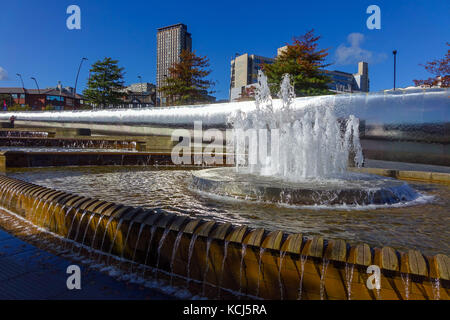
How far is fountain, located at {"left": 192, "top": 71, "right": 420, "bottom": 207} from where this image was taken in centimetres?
547

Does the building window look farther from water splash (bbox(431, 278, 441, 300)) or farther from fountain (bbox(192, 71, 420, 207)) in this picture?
water splash (bbox(431, 278, 441, 300))

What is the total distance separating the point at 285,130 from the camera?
29.6 ft

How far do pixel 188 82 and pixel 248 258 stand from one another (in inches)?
1311

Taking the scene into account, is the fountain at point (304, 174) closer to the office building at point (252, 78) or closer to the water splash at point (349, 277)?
the water splash at point (349, 277)

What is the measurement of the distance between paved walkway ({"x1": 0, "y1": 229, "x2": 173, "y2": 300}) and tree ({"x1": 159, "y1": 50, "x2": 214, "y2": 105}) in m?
30.8

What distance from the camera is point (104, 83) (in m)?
43.7

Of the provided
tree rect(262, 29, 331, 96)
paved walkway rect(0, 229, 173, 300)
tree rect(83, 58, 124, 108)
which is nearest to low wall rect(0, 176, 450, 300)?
paved walkway rect(0, 229, 173, 300)

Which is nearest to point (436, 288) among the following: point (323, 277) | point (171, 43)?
point (323, 277)

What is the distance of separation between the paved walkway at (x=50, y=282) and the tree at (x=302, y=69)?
80.2ft

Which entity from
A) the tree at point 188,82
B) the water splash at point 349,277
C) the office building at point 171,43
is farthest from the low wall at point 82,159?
the office building at point 171,43

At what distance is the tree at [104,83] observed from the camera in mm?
43562

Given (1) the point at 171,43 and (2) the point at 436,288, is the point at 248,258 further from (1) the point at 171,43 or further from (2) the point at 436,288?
(1) the point at 171,43
